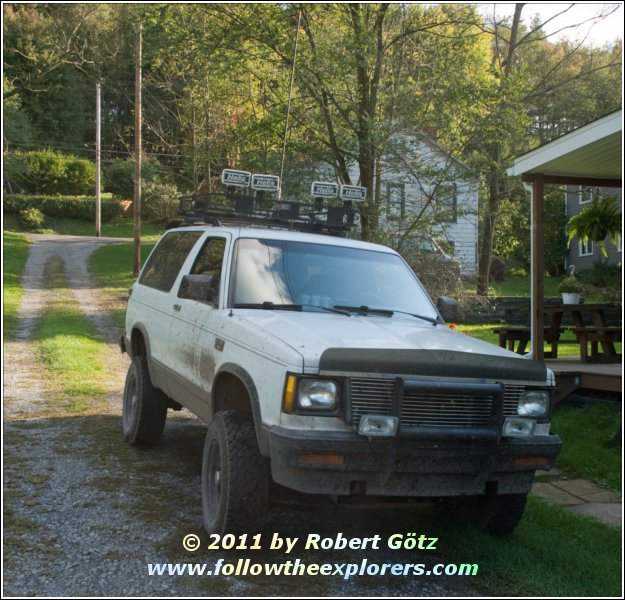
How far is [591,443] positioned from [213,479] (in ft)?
14.6

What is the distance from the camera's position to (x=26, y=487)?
5.18 m

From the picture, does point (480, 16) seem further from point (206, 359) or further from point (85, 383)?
point (206, 359)

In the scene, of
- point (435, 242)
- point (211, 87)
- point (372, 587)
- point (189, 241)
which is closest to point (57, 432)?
point (189, 241)

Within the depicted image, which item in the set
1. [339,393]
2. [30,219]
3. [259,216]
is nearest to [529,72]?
[259,216]

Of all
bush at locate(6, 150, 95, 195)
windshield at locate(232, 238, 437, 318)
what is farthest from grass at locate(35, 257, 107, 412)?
bush at locate(6, 150, 95, 195)

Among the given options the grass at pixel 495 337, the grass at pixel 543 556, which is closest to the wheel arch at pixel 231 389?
the grass at pixel 543 556

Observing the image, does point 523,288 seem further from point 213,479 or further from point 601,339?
point 213,479

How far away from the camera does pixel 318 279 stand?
17.4ft

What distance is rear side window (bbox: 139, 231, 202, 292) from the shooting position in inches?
250

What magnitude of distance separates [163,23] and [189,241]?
1011 centimetres

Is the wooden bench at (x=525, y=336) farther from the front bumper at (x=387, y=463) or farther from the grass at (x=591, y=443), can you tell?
the front bumper at (x=387, y=463)

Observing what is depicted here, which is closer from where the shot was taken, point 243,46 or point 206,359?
point 206,359

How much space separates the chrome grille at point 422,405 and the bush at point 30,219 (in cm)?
1966

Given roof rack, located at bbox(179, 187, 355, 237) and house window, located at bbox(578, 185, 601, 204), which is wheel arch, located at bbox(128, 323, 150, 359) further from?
house window, located at bbox(578, 185, 601, 204)
